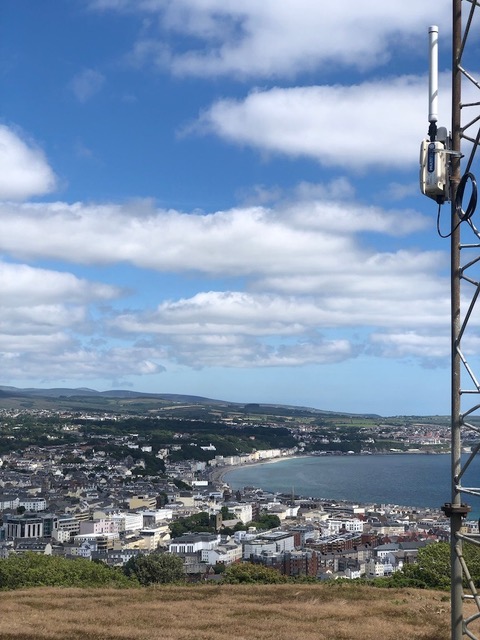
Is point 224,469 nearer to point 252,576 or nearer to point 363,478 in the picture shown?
point 363,478

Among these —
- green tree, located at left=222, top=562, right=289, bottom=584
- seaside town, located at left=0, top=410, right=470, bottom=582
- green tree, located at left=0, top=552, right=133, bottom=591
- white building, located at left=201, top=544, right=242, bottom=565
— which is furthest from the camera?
seaside town, located at left=0, top=410, right=470, bottom=582

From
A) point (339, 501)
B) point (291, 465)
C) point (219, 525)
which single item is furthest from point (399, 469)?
point (219, 525)

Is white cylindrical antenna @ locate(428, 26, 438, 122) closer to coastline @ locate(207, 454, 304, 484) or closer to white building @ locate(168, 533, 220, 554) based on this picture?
white building @ locate(168, 533, 220, 554)

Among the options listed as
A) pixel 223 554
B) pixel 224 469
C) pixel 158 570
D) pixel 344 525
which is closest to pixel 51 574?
pixel 158 570

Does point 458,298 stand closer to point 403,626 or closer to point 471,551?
point 403,626

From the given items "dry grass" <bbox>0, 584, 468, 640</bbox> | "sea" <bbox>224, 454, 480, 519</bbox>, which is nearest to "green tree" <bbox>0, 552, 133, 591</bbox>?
"dry grass" <bbox>0, 584, 468, 640</bbox>
